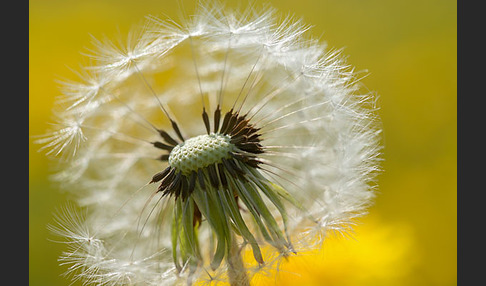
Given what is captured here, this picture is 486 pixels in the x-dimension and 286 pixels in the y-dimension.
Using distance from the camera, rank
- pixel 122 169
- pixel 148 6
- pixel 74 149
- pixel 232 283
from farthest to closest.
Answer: pixel 148 6
pixel 122 169
pixel 74 149
pixel 232 283

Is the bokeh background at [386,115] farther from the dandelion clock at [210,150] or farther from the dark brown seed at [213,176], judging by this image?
the dark brown seed at [213,176]

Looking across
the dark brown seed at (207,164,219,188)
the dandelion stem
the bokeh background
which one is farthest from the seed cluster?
the bokeh background

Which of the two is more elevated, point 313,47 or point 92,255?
point 313,47

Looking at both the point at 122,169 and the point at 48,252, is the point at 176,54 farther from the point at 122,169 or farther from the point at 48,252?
the point at 48,252

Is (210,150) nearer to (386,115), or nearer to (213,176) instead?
(213,176)

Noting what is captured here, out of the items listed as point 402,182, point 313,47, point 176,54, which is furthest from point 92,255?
point 402,182

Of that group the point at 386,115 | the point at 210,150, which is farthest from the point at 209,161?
the point at 386,115
